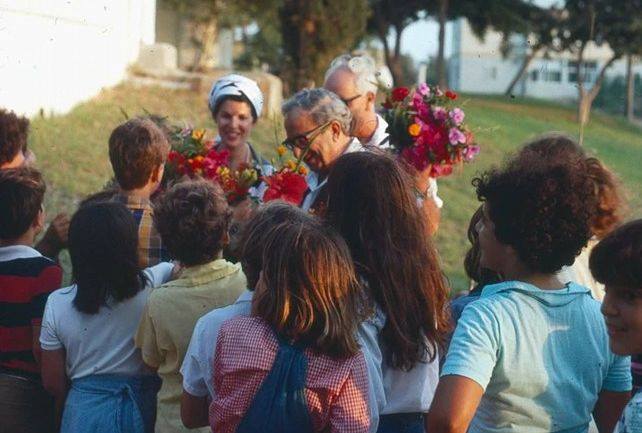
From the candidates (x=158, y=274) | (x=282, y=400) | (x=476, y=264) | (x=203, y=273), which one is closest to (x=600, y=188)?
(x=476, y=264)

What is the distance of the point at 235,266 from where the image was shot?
12.9ft

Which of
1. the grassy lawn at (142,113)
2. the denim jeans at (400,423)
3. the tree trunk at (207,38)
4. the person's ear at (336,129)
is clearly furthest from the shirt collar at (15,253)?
the tree trunk at (207,38)

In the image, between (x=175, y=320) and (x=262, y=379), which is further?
(x=175, y=320)

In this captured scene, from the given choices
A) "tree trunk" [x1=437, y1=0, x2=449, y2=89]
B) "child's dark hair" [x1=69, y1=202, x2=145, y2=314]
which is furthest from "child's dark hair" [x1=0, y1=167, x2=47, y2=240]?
"tree trunk" [x1=437, y1=0, x2=449, y2=89]

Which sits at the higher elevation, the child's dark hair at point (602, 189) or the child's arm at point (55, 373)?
the child's dark hair at point (602, 189)

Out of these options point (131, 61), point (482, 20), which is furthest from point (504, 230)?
point (482, 20)

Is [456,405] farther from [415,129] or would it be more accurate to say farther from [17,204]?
[415,129]

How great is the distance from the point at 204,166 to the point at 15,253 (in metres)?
1.25

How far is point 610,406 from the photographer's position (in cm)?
309

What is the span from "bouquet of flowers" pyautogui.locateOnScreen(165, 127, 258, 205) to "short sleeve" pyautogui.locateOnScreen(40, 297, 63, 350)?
3.95 ft

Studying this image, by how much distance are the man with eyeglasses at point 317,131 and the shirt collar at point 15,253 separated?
1.23m

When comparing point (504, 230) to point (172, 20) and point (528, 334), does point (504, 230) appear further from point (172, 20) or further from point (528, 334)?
point (172, 20)

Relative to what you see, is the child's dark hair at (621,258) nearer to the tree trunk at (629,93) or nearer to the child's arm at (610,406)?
the child's arm at (610,406)

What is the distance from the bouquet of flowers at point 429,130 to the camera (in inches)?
205
